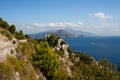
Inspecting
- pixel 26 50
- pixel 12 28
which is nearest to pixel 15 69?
pixel 26 50

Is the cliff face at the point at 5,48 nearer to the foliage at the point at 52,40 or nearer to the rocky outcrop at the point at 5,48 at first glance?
the rocky outcrop at the point at 5,48

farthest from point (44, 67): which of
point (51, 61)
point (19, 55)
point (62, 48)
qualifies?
point (62, 48)

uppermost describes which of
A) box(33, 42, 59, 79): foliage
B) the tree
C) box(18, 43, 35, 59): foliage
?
the tree

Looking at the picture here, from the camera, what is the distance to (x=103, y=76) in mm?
106875

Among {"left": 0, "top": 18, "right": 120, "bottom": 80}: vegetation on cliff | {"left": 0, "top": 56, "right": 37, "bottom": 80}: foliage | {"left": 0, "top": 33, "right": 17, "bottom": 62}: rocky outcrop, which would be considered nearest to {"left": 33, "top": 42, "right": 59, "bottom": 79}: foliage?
{"left": 0, "top": 18, "right": 120, "bottom": 80}: vegetation on cliff

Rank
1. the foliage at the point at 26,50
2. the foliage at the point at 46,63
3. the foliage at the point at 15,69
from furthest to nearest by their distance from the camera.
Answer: the foliage at the point at 46,63 → the foliage at the point at 26,50 → the foliage at the point at 15,69

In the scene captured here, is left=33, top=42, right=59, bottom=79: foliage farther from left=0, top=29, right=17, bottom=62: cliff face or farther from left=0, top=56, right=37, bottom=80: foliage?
left=0, top=29, right=17, bottom=62: cliff face

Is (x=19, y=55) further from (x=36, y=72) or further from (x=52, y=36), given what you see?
(x=52, y=36)

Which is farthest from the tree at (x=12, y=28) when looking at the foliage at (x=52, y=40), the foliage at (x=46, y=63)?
the foliage at (x=52, y=40)

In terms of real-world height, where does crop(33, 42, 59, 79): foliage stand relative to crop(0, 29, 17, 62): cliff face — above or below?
below

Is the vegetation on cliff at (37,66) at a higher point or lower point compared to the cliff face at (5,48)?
lower

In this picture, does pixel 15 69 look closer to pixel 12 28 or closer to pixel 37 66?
pixel 37 66

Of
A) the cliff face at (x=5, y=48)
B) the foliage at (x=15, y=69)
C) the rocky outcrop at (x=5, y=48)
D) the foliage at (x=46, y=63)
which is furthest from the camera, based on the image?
the foliage at (x=46, y=63)

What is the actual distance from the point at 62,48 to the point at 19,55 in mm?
54046
